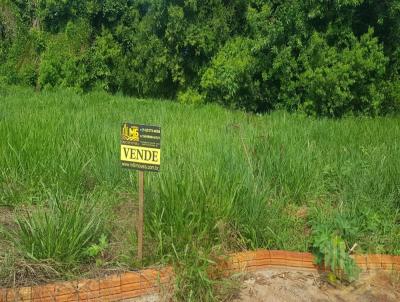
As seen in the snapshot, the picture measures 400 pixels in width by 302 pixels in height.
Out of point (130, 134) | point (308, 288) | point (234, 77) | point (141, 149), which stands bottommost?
point (308, 288)

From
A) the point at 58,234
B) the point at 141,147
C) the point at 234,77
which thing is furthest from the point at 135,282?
the point at 234,77

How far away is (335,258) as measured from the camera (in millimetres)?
3744

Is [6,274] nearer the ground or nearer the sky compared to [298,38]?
nearer the ground

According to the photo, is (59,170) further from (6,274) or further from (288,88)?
(288,88)

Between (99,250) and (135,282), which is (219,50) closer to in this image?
(99,250)

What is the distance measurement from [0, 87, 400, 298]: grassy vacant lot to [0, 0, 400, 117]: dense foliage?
3692 mm

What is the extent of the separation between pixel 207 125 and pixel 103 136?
2.28 m

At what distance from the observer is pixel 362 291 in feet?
12.7

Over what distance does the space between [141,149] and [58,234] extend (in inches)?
31.8

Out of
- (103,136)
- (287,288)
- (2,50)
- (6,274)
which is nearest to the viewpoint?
(6,274)

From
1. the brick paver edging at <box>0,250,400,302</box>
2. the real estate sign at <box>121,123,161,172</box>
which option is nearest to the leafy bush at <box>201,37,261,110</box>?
the brick paver edging at <box>0,250,400,302</box>

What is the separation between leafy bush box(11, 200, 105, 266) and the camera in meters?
3.48

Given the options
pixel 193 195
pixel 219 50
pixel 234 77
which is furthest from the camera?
pixel 219 50

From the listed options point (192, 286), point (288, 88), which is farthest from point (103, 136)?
point (288, 88)
